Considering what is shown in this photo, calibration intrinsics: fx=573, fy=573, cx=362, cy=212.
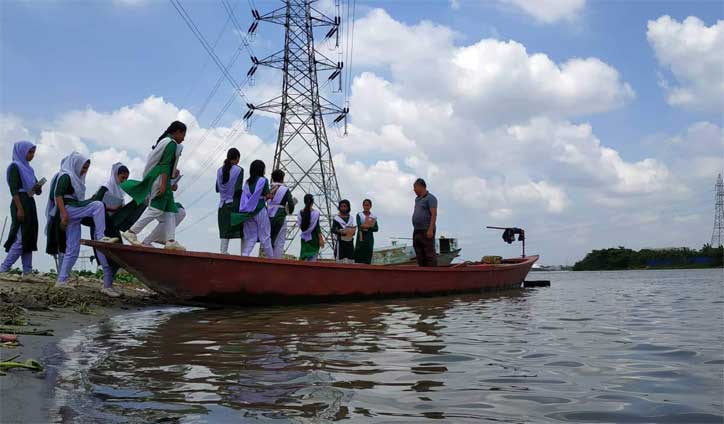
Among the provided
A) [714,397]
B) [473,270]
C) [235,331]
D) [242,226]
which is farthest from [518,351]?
[473,270]

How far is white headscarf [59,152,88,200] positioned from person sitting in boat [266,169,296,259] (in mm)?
2547

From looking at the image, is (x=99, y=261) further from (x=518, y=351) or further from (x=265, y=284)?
(x=518, y=351)

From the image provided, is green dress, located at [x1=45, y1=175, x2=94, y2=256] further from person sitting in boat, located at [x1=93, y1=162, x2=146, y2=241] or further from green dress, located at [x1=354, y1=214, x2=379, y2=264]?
green dress, located at [x1=354, y1=214, x2=379, y2=264]

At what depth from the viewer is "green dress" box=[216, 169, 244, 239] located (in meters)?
7.77

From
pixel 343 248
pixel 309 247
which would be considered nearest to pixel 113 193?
pixel 309 247

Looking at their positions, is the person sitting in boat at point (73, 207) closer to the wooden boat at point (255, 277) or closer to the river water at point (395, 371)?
the wooden boat at point (255, 277)

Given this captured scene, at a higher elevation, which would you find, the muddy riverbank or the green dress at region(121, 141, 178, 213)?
the green dress at region(121, 141, 178, 213)

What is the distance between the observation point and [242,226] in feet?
25.8

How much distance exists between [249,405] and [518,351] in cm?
208

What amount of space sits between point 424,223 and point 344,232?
140cm

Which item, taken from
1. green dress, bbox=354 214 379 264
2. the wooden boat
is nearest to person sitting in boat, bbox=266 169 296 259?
the wooden boat

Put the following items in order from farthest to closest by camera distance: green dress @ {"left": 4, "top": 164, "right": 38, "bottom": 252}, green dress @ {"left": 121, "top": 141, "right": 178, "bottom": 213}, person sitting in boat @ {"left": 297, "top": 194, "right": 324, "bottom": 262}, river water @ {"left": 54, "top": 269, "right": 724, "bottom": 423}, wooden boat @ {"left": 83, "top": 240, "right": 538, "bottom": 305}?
1. person sitting in boat @ {"left": 297, "top": 194, "right": 324, "bottom": 262}
2. green dress @ {"left": 4, "top": 164, "right": 38, "bottom": 252}
3. green dress @ {"left": 121, "top": 141, "right": 178, "bottom": 213}
4. wooden boat @ {"left": 83, "top": 240, "right": 538, "bottom": 305}
5. river water @ {"left": 54, "top": 269, "right": 724, "bottom": 423}

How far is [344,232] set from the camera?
995cm

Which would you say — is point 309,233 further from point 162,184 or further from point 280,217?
point 162,184
